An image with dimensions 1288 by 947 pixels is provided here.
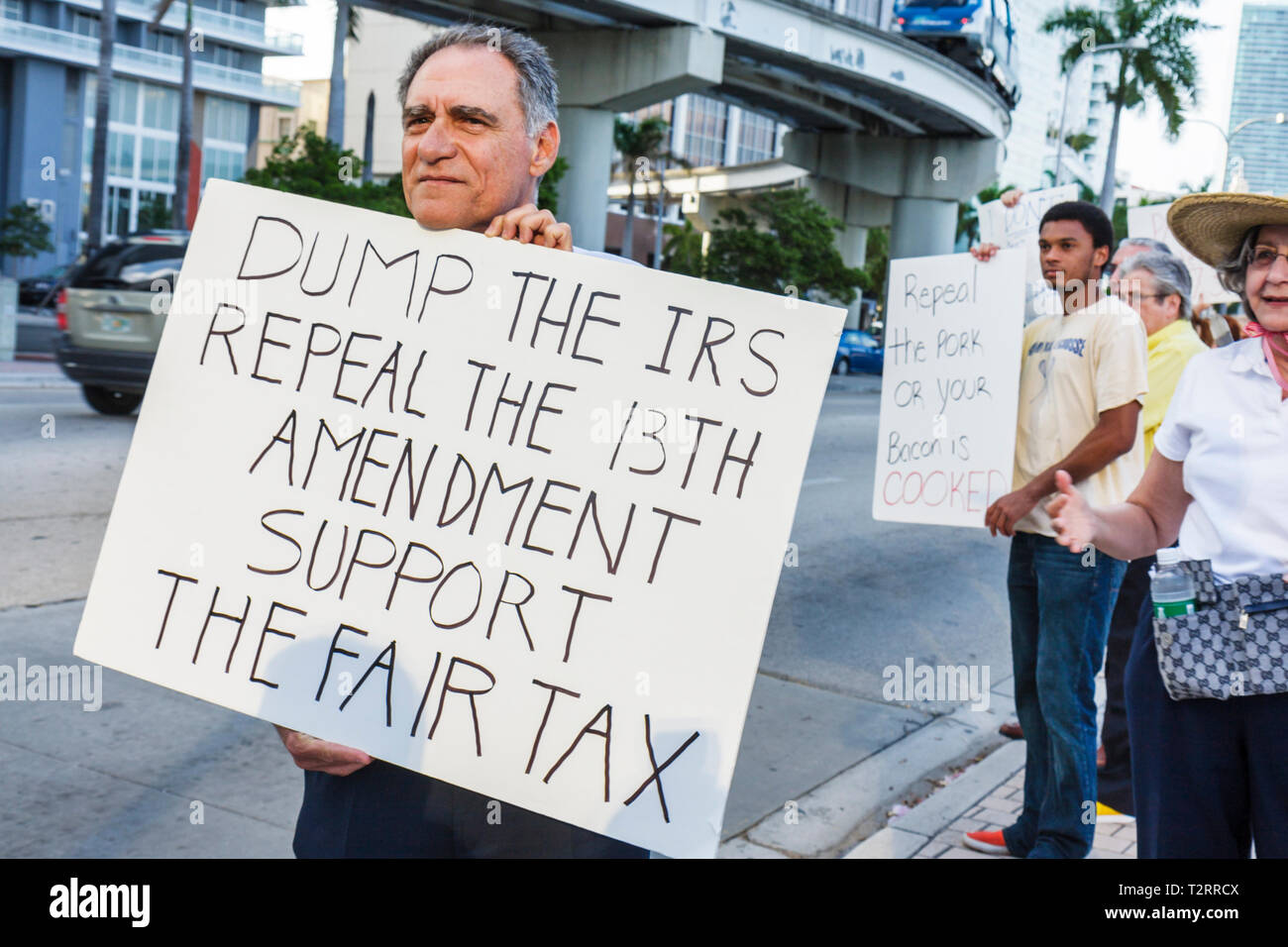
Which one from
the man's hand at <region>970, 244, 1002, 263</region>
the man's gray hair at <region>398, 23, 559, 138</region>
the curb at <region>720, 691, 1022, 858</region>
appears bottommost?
the curb at <region>720, 691, 1022, 858</region>

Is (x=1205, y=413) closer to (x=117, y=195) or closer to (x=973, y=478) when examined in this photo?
(x=973, y=478)

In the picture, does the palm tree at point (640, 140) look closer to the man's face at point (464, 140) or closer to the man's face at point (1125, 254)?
the man's face at point (1125, 254)

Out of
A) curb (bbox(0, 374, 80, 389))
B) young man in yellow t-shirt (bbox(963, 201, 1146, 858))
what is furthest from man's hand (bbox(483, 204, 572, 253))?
curb (bbox(0, 374, 80, 389))

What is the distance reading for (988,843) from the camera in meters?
4.29

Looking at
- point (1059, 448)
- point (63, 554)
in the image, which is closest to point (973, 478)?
point (1059, 448)

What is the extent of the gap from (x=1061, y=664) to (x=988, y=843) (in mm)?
782

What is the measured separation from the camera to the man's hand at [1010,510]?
392 cm

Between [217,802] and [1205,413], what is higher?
[1205,413]

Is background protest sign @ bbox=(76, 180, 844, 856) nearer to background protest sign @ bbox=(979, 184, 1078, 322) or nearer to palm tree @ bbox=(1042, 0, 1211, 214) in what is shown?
background protest sign @ bbox=(979, 184, 1078, 322)

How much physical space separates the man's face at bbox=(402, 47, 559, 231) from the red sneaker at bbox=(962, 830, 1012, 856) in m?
3.00

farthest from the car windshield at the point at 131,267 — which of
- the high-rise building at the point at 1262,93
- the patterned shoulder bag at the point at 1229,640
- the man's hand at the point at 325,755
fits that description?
the high-rise building at the point at 1262,93

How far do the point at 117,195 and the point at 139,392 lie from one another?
55.1 meters

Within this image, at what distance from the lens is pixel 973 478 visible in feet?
13.9

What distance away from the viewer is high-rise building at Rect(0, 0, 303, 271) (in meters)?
55.0
